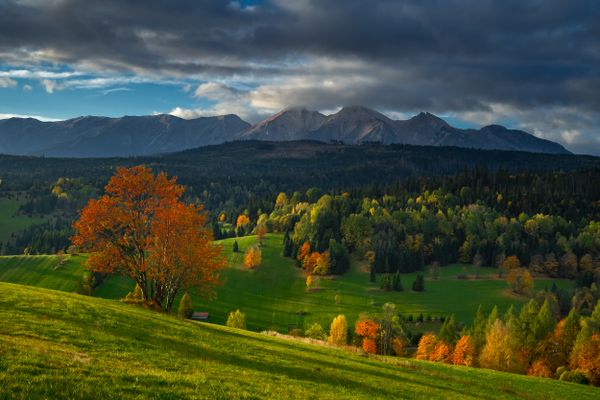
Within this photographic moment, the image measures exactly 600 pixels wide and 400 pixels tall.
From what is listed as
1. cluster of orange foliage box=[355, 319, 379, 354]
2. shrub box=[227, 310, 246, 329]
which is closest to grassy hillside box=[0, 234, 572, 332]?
shrub box=[227, 310, 246, 329]

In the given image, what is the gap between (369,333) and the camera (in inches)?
4938

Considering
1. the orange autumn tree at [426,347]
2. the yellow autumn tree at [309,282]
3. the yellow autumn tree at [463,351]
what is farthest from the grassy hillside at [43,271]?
the yellow autumn tree at [463,351]

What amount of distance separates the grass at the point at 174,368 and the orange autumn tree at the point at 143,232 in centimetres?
1370

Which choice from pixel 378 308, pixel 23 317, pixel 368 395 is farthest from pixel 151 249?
pixel 378 308

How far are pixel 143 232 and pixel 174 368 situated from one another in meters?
35.6

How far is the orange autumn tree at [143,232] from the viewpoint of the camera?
55.3 meters

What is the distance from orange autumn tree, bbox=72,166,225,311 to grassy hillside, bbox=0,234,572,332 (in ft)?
318

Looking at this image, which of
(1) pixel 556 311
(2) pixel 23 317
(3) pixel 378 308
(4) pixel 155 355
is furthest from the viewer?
(3) pixel 378 308

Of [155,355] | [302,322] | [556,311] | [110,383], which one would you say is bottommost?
[302,322]

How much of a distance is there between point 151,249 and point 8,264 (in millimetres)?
159819

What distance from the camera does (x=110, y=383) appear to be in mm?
18906

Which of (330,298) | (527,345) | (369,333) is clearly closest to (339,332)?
(369,333)

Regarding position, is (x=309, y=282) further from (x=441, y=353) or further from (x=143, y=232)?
(x=143, y=232)

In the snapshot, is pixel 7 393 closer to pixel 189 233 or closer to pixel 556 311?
pixel 189 233
